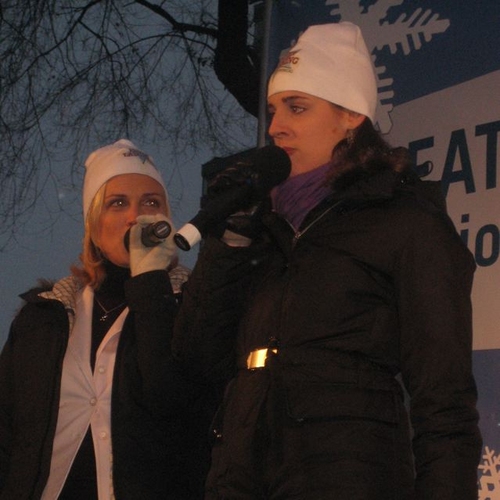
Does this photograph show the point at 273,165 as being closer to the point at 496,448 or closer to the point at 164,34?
the point at 496,448

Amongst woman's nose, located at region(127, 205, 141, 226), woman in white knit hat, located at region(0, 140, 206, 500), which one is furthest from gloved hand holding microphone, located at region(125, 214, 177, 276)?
woman's nose, located at region(127, 205, 141, 226)

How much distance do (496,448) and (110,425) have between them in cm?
118

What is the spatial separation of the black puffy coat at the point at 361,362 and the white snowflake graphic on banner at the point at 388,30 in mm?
1407

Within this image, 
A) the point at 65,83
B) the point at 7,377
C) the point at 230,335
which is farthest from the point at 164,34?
the point at 230,335

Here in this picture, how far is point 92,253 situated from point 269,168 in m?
1.35

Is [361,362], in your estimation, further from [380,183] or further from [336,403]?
[380,183]

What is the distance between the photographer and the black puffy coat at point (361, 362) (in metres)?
2.28

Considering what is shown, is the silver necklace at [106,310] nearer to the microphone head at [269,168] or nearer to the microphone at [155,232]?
the microphone at [155,232]

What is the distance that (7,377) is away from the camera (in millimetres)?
3562

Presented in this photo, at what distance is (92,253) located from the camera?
3.70 metres

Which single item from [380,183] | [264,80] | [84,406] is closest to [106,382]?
[84,406]

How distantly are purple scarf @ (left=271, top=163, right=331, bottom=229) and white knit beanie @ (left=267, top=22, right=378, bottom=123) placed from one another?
0.26 metres

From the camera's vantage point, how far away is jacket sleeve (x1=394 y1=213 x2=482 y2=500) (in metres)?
2.25

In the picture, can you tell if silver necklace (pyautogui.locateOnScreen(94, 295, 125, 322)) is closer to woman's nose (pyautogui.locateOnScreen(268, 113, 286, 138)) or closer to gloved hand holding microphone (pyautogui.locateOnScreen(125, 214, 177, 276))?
gloved hand holding microphone (pyautogui.locateOnScreen(125, 214, 177, 276))
